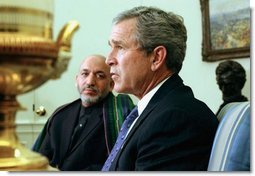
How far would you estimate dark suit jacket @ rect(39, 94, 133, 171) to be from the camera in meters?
1.33

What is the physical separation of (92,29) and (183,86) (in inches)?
12.0

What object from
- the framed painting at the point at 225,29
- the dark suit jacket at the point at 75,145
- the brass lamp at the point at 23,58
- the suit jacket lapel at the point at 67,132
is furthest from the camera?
the suit jacket lapel at the point at 67,132

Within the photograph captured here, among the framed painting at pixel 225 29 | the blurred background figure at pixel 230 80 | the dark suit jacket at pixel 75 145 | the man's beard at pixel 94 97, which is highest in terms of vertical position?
the framed painting at pixel 225 29

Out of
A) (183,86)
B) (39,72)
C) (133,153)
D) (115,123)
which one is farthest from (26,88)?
(115,123)

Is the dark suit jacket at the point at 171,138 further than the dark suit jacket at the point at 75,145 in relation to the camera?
No

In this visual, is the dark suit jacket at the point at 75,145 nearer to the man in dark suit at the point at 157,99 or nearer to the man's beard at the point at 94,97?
the man's beard at the point at 94,97

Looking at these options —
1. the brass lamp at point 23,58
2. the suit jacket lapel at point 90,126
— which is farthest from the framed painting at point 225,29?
the brass lamp at point 23,58

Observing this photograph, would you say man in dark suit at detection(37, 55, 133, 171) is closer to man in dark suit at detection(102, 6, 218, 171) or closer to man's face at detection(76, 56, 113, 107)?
man's face at detection(76, 56, 113, 107)

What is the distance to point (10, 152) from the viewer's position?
16.5 inches

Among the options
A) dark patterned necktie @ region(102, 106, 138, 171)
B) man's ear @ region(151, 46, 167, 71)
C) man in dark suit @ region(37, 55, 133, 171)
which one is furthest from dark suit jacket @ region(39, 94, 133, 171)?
man's ear @ region(151, 46, 167, 71)

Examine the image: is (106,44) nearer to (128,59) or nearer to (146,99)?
(128,59)

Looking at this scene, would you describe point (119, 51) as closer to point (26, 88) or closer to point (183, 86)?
point (183, 86)

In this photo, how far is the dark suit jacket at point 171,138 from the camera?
38.5 inches

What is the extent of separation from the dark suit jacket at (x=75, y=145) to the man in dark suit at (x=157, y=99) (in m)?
0.22
